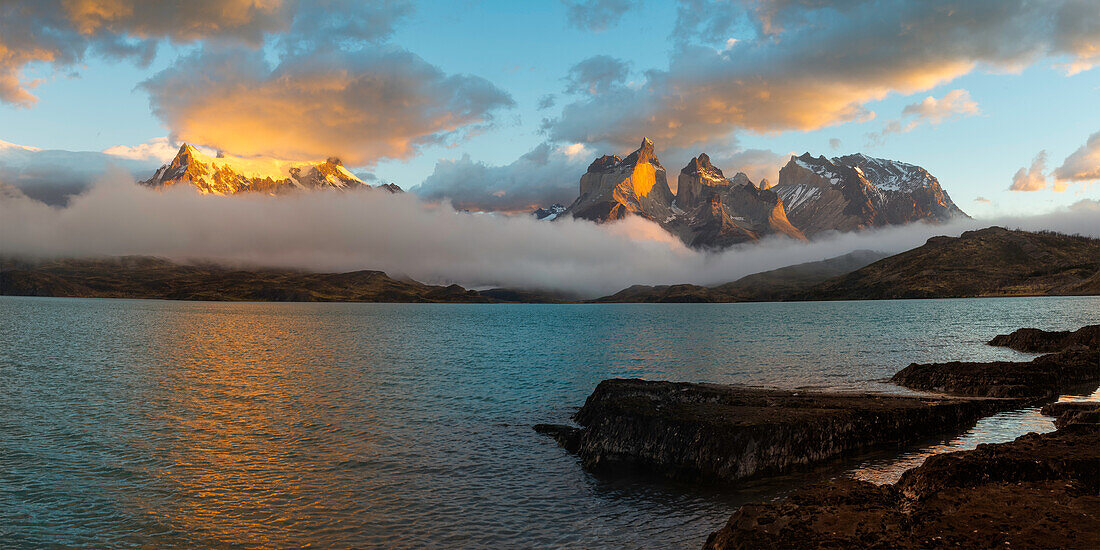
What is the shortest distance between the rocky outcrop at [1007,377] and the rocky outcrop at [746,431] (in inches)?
383

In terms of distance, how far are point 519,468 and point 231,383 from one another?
4475 cm

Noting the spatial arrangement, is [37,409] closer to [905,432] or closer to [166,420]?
[166,420]

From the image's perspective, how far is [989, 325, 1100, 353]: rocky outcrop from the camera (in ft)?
240

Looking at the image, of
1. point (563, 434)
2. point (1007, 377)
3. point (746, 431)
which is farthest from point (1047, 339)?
point (563, 434)

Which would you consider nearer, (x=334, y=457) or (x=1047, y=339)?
(x=334, y=457)

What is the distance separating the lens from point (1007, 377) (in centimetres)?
4788

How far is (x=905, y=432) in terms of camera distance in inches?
1308

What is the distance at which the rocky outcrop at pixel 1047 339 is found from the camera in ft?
240

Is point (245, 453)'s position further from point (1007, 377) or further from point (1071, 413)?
point (1007, 377)

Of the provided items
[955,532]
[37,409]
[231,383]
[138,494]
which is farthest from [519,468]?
[231,383]

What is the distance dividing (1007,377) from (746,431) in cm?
3530

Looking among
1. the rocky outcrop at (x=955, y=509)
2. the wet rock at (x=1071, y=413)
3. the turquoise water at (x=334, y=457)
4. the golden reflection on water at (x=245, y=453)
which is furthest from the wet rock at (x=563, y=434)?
the wet rock at (x=1071, y=413)

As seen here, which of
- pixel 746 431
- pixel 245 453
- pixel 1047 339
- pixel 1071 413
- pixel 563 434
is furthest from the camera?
pixel 1047 339

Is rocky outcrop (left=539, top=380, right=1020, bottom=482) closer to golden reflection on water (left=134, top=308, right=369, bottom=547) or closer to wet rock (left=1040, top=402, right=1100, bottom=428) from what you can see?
wet rock (left=1040, top=402, right=1100, bottom=428)
